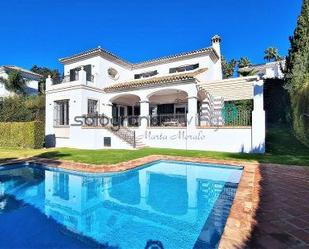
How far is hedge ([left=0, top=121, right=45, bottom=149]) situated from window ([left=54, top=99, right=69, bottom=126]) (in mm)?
2915

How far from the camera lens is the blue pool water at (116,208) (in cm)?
545

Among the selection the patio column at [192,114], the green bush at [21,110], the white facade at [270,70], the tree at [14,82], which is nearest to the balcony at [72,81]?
the green bush at [21,110]

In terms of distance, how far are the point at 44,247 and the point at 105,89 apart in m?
20.8

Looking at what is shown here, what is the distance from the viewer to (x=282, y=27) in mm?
32000

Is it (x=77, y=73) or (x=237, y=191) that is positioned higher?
(x=77, y=73)

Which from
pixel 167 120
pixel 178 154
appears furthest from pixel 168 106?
pixel 178 154

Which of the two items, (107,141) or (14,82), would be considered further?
(14,82)

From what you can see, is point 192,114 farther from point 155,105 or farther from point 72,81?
point 72,81

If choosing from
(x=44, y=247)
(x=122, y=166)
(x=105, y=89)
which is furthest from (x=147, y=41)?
(x=44, y=247)

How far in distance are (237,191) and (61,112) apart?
2113cm

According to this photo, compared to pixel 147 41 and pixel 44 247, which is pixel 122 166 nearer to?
pixel 44 247

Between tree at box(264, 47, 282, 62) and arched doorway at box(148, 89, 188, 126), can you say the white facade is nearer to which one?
tree at box(264, 47, 282, 62)

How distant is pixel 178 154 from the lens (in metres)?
16.6

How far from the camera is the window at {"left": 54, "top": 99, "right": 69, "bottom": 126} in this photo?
24.0 m
